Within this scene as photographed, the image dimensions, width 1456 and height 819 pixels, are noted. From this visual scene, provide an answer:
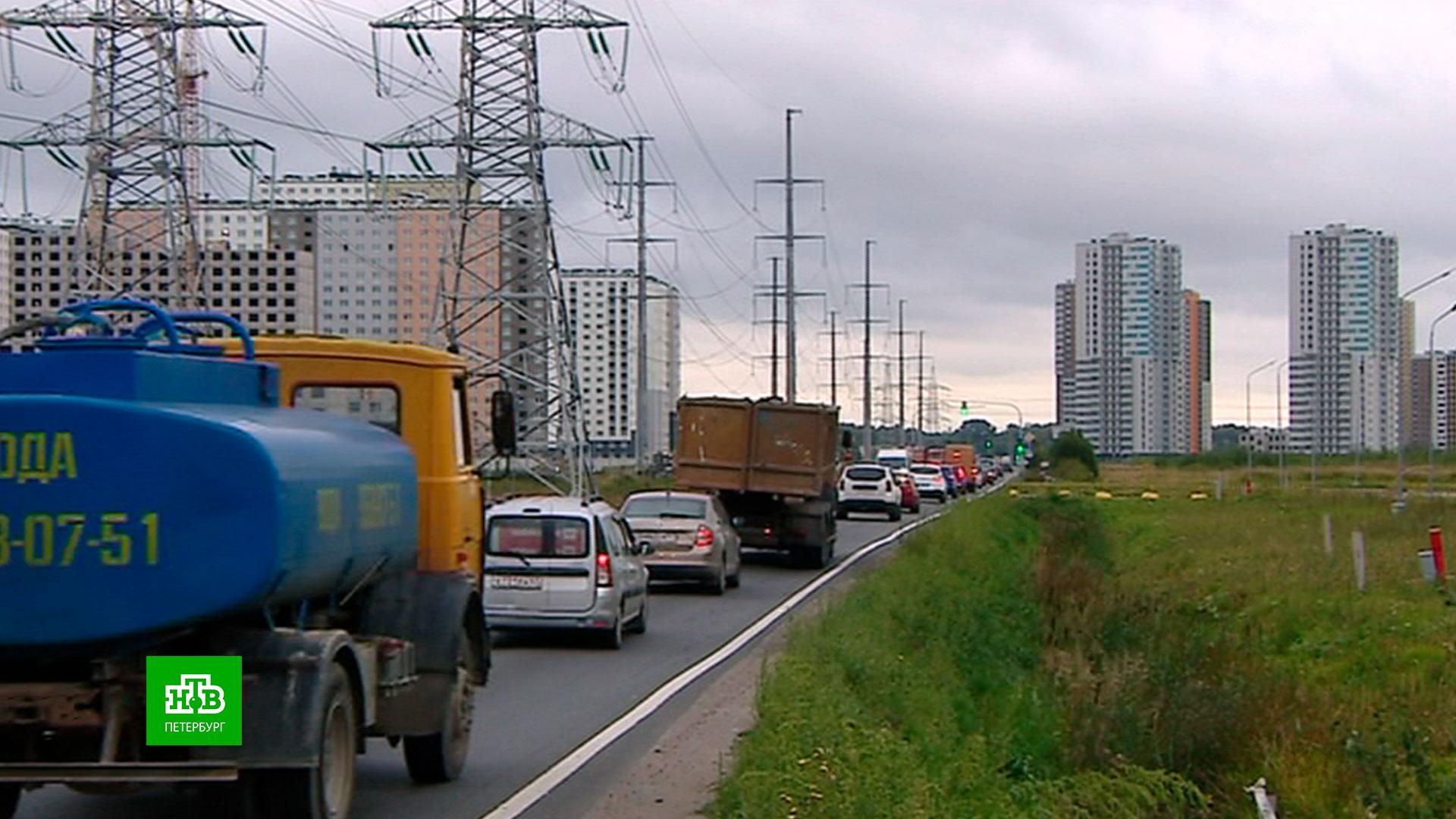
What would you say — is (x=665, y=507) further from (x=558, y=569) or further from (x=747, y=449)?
(x=558, y=569)

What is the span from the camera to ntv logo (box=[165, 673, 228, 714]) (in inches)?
335

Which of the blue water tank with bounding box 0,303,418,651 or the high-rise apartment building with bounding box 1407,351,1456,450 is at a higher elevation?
the high-rise apartment building with bounding box 1407,351,1456,450

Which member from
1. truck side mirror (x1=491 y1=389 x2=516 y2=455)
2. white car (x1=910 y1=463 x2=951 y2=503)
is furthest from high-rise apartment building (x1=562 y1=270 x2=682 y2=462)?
truck side mirror (x1=491 y1=389 x2=516 y2=455)

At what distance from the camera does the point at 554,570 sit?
21000mm

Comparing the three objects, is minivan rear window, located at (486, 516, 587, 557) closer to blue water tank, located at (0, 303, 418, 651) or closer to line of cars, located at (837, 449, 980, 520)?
blue water tank, located at (0, 303, 418, 651)

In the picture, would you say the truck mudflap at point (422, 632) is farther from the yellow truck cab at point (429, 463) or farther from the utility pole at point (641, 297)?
the utility pole at point (641, 297)

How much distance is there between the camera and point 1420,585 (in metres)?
27.3

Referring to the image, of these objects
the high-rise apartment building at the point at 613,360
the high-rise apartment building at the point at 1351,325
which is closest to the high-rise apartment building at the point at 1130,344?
the high-rise apartment building at the point at 1351,325

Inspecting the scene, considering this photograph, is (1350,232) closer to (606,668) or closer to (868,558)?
(868,558)

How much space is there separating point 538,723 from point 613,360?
9043 centimetres

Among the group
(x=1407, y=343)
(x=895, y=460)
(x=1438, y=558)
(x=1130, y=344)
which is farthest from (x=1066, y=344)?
(x=1438, y=558)

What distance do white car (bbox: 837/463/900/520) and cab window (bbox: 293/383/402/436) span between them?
5112cm

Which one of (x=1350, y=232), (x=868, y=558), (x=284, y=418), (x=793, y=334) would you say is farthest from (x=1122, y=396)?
(x=284, y=418)

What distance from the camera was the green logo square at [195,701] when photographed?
27.8ft
